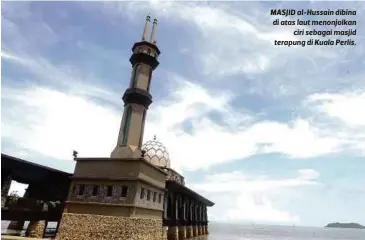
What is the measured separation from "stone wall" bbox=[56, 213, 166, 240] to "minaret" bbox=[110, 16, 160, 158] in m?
7.34

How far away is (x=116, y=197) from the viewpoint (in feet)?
84.3

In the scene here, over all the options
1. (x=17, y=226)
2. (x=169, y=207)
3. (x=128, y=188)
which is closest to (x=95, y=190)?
(x=128, y=188)

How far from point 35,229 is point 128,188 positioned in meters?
9.28

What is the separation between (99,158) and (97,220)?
5.35 m

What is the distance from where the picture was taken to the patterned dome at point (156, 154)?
42719 mm

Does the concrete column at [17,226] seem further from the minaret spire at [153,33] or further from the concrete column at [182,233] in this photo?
the minaret spire at [153,33]

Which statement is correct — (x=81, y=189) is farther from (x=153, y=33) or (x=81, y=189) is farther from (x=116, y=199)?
(x=153, y=33)

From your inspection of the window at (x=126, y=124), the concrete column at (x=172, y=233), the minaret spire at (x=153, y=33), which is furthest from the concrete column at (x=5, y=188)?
the minaret spire at (x=153, y=33)

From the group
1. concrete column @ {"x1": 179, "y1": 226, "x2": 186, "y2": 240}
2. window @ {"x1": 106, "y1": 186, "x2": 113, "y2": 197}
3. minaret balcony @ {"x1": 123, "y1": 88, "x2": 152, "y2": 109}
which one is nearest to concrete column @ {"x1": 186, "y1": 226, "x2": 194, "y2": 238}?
concrete column @ {"x1": 179, "y1": 226, "x2": 186, "y2": 240}

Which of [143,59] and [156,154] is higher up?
[143,59]

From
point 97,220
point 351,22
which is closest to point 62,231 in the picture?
point 97,220

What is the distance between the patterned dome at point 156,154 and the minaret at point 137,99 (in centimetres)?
1068

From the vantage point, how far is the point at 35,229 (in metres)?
26.9

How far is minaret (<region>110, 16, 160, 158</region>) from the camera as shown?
3164cm
